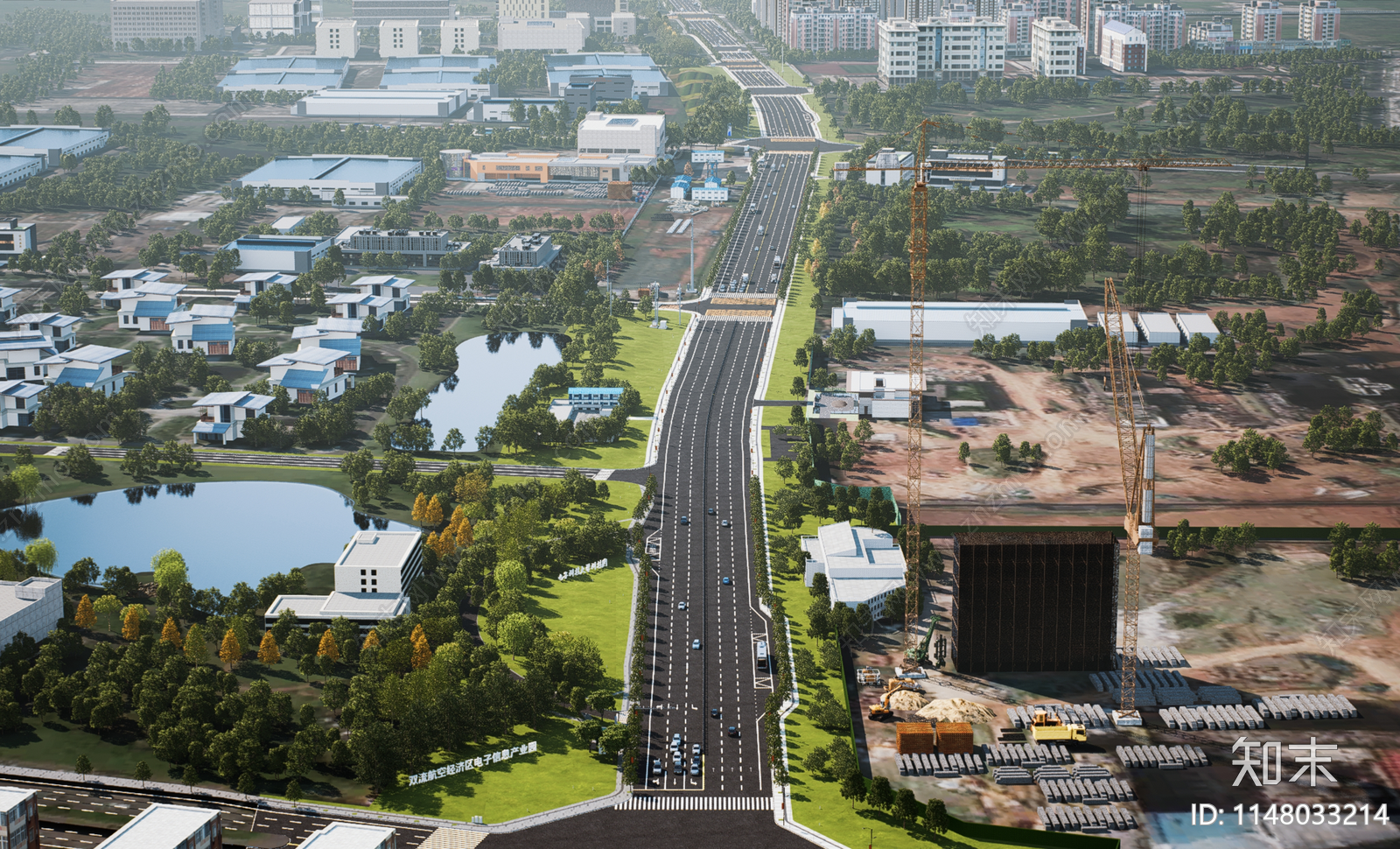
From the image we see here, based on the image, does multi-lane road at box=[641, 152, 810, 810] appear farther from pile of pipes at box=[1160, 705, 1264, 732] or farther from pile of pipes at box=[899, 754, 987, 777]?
pile of pipes at box=[1160, 705, 1264, 732]

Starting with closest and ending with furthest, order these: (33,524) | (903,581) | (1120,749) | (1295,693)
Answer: (1120,749)
(1295,693)
(903,581)
(33,524)

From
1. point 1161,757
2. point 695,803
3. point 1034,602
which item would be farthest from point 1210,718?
point 695,803

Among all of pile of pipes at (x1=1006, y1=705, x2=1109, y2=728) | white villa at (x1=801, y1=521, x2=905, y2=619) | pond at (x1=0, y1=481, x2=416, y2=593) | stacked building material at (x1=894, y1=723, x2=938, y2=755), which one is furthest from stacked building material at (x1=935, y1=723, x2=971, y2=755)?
pond at (x1=0, y1=481, x2=416, y2=593)

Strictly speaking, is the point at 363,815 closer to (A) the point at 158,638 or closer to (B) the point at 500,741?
(B) the point at 500,741

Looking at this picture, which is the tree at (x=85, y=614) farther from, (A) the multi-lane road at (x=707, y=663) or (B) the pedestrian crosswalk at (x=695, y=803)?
(B) the pedestrian crosswalk at (x=695, y=803)

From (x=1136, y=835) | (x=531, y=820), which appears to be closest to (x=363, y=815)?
(x=531, y=820)

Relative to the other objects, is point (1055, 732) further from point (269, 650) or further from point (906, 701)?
point (269, 650)

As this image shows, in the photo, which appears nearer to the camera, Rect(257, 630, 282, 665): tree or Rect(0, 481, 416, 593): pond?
Rect(257, 630, 282, 665): tree
